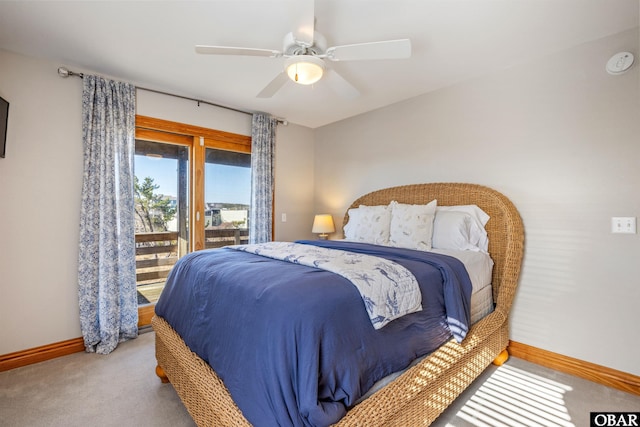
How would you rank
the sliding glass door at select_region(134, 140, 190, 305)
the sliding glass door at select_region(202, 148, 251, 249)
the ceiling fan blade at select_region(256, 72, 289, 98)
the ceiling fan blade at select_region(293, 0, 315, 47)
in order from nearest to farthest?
the ceiling fan blade at select_region(293, 0, 315, 47), the ceiling fan blade at select_region(256, 72, 289, 98), the sliding glass door at select_region(134, 140, 190, 305), the sliding glass door at select_region(202, 148, 251, 249)

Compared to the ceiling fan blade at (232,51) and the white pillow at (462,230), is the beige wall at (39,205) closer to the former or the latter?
the ceiling fan blade at (232,51)

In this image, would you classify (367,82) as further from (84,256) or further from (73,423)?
(73,423)

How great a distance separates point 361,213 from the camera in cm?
326

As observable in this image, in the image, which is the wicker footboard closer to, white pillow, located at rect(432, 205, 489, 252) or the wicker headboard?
the wicker headboard

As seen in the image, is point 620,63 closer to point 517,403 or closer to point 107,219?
point 517,403

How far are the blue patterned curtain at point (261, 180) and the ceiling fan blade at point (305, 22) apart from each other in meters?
2.04

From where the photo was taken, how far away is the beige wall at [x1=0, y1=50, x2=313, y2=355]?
2330 millimetres

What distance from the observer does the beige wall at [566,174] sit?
2029 millimetres

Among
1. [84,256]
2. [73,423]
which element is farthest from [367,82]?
[73,423]

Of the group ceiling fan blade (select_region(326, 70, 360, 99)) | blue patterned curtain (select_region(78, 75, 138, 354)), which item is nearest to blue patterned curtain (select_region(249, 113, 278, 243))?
blue patterned curtain (select_region(78, 75, 138, 354))

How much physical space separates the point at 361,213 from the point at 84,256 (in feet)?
8.70

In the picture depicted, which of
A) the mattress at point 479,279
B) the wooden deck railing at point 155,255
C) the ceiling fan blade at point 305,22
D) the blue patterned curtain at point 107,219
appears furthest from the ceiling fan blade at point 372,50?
the wooden deck railing at point 155,255

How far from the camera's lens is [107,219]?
266 centimetres

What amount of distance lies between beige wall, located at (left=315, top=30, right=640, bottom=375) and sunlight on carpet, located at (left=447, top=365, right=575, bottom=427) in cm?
43
